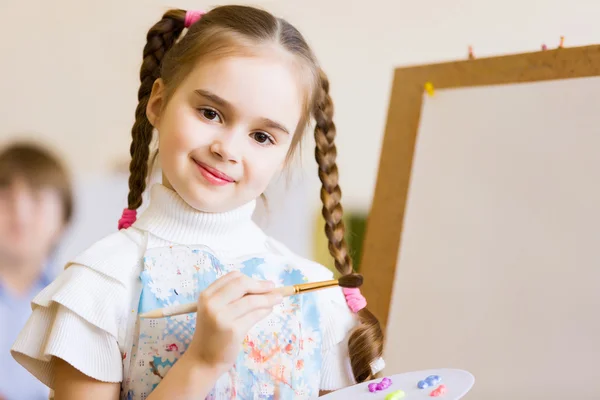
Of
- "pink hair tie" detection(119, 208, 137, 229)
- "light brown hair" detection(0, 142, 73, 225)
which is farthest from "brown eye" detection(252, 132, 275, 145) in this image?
"light brown hair" detection(0, 142, 73, 225)

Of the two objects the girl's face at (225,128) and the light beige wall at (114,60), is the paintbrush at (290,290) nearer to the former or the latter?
the girl's face at (225,128)

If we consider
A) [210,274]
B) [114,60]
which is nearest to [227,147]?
[210,274]

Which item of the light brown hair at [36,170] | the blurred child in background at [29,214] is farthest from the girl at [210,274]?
the light brown hair at [36,170]

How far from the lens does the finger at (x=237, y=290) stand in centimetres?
78

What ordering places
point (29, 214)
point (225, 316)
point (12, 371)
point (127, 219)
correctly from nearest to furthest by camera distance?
point (225, 316)
point (127, 219)
point (12, 371)
point (29, 214)

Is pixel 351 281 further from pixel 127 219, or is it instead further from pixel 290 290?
pixel 127 219

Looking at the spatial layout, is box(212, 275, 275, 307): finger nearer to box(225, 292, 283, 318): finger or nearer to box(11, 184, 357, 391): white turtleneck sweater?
box(225, 292, 283, 318): finger

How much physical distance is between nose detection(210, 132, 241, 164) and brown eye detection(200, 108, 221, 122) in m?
0.03

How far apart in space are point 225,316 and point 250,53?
1.11 ft

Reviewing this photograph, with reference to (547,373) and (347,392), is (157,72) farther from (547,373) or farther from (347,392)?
(547,373)

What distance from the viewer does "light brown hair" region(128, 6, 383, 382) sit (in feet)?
2.99

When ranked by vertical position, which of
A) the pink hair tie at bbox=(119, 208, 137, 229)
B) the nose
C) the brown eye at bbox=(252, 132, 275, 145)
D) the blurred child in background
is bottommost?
the blurred child in background

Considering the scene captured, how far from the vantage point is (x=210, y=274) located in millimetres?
902

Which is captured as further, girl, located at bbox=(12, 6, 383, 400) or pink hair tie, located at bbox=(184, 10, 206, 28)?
pink hair tie, located at bbox=(184, 10, 206, 28)
